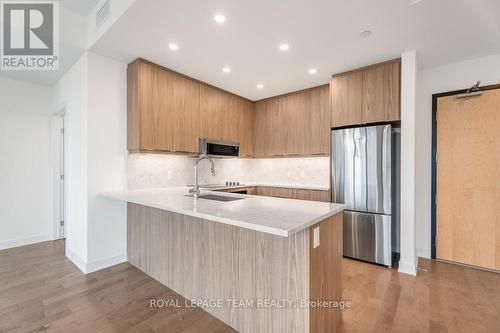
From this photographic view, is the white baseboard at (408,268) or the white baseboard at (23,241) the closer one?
the white baseboard at (408,268)

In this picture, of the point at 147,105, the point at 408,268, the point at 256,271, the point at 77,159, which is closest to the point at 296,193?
the point at 408,268

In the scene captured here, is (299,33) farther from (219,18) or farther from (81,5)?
(81,5)

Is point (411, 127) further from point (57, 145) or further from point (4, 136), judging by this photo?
point (4, 136)

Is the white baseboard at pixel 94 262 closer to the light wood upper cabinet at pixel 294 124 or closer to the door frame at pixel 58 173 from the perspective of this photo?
the door frame at pixel 58 173

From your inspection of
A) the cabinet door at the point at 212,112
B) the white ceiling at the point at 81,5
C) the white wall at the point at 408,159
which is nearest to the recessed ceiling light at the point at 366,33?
the white wall at the point at 408,159

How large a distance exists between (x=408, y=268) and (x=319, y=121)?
239 centimetres

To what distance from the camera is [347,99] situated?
3.11 metres

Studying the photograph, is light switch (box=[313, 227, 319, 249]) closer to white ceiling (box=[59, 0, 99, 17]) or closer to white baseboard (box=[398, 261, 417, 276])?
white baseboard (box=[398, 261, 417, 276])

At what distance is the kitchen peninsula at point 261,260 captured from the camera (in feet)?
4.40

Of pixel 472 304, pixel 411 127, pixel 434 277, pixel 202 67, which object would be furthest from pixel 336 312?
pixel 202 67

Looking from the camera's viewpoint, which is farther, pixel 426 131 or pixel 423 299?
pixel 426 131

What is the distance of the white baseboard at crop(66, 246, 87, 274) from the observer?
104 inches

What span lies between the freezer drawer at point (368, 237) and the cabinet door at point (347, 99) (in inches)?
50.4

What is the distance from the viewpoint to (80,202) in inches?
109
